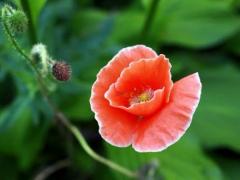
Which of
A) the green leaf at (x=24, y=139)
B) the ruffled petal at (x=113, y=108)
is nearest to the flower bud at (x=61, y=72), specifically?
the ruffled petal at (x=113, y=108)

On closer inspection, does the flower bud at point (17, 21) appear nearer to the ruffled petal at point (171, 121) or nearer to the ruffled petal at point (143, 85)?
the ruffled petal at point (143, 85)

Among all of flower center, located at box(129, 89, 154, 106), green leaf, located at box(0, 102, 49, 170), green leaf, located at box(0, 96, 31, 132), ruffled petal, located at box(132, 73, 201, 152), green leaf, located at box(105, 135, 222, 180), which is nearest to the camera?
ruffled petal, located at box(132, 73, 201, 152)

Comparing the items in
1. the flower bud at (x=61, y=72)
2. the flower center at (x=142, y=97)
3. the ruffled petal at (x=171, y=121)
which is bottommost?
the flower center at (x=142, y=97)

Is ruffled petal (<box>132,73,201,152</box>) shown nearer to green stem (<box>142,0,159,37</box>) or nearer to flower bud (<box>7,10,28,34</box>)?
flower bud (<box>7,10,28,34</box>)

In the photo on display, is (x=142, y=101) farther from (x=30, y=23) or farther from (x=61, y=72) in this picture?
(x=30, y=23)

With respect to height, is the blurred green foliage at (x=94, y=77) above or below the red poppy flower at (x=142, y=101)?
below

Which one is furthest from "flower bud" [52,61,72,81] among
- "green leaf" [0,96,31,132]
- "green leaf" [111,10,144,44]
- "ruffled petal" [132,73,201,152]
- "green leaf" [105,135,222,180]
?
"green leaf" [111,10,144,44]
